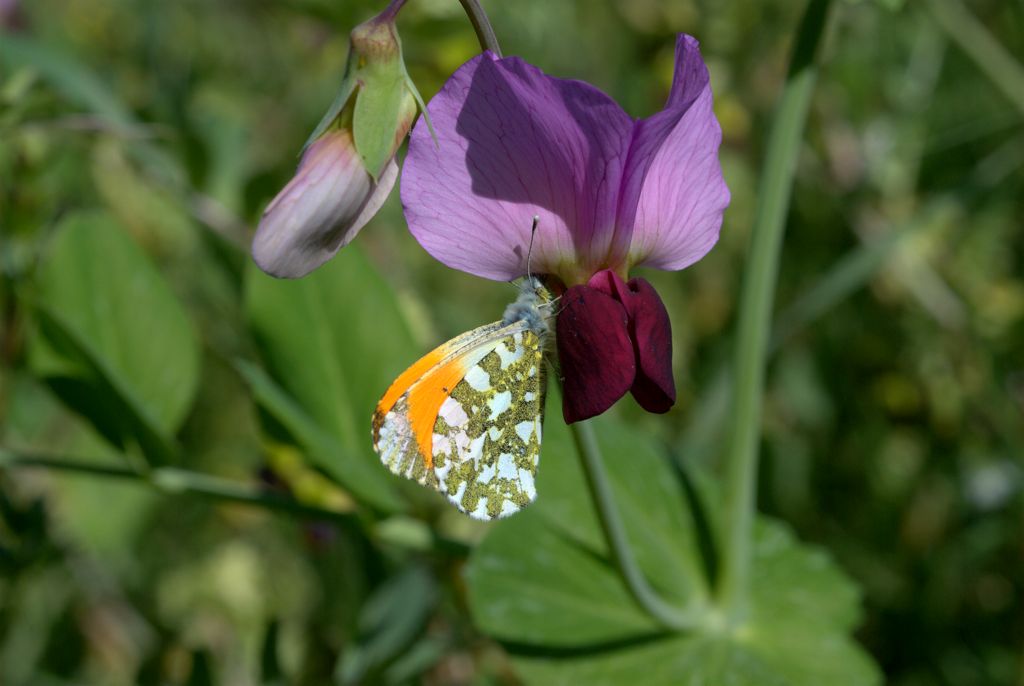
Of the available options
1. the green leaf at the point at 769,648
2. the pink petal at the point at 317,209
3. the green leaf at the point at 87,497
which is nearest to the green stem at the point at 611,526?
the green leaf at the point at 769,648

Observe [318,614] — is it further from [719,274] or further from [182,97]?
[719,274]

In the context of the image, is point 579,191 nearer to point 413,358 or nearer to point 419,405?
point 419,405

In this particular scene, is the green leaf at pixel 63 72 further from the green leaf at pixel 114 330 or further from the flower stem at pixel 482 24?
the flower stem at pixel 482 24

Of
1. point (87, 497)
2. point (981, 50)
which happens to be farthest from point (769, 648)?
point (981, 50)

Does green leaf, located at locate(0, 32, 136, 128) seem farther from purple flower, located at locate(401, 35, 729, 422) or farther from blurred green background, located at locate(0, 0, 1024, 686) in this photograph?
purple flower, located at locate(401, 35, 729, 422)

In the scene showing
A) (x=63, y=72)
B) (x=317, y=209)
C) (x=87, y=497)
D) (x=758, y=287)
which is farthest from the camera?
(x=87, y=497)

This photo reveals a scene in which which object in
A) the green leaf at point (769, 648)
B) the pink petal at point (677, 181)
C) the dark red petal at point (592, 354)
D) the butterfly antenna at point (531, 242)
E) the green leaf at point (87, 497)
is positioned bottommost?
the green leaf at point (87, 497)

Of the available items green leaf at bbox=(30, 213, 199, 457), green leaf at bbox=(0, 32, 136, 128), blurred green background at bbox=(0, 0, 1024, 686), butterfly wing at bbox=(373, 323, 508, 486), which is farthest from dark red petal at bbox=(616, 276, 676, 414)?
green leaf at bbox=(0, 32, 136, 128)
